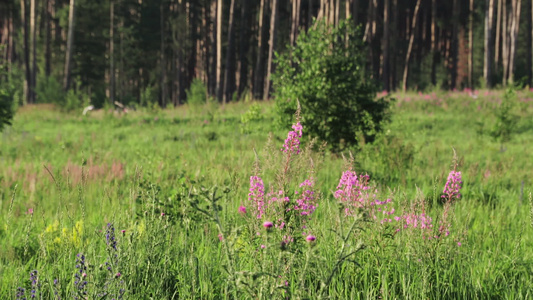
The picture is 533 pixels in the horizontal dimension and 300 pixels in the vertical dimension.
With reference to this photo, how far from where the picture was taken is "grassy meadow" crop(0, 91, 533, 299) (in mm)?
2076

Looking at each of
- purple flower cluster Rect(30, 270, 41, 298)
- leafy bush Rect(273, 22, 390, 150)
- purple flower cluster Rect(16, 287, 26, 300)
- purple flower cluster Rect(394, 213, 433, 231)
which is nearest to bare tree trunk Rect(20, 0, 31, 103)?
leafy bush Rect(273, 22, 390, 150)

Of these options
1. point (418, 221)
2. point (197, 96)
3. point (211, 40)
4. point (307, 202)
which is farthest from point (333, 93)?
point (211, 40)

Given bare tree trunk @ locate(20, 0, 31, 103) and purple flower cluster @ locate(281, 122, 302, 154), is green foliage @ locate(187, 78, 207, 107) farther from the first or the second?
bare tree trunk @ locate(20, 0, 31, 103)

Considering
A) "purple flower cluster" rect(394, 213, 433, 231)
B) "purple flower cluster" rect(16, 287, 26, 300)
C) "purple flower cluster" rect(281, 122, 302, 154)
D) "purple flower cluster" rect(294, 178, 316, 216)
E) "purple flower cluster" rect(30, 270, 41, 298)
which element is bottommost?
"purple flower cluster" rect(16, 287, 26, 300)

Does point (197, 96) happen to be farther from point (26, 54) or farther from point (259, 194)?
point (26, 54)

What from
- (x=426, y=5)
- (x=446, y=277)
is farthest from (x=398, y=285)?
(x=426, y=5)

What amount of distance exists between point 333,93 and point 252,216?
5502 millimetres

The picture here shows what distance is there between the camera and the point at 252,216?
6.81 feet

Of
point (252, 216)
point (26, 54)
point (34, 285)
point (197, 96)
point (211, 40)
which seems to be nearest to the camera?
point (34, 285)

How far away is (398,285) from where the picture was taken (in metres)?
2.50

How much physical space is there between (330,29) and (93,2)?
35849mm

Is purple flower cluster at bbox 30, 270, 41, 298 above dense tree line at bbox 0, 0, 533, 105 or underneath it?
underneath

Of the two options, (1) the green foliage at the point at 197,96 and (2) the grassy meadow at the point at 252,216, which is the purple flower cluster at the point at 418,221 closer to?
(2) the grassy meadow at the point at 252,216

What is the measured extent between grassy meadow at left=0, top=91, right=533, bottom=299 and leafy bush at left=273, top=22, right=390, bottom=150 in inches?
14.1
